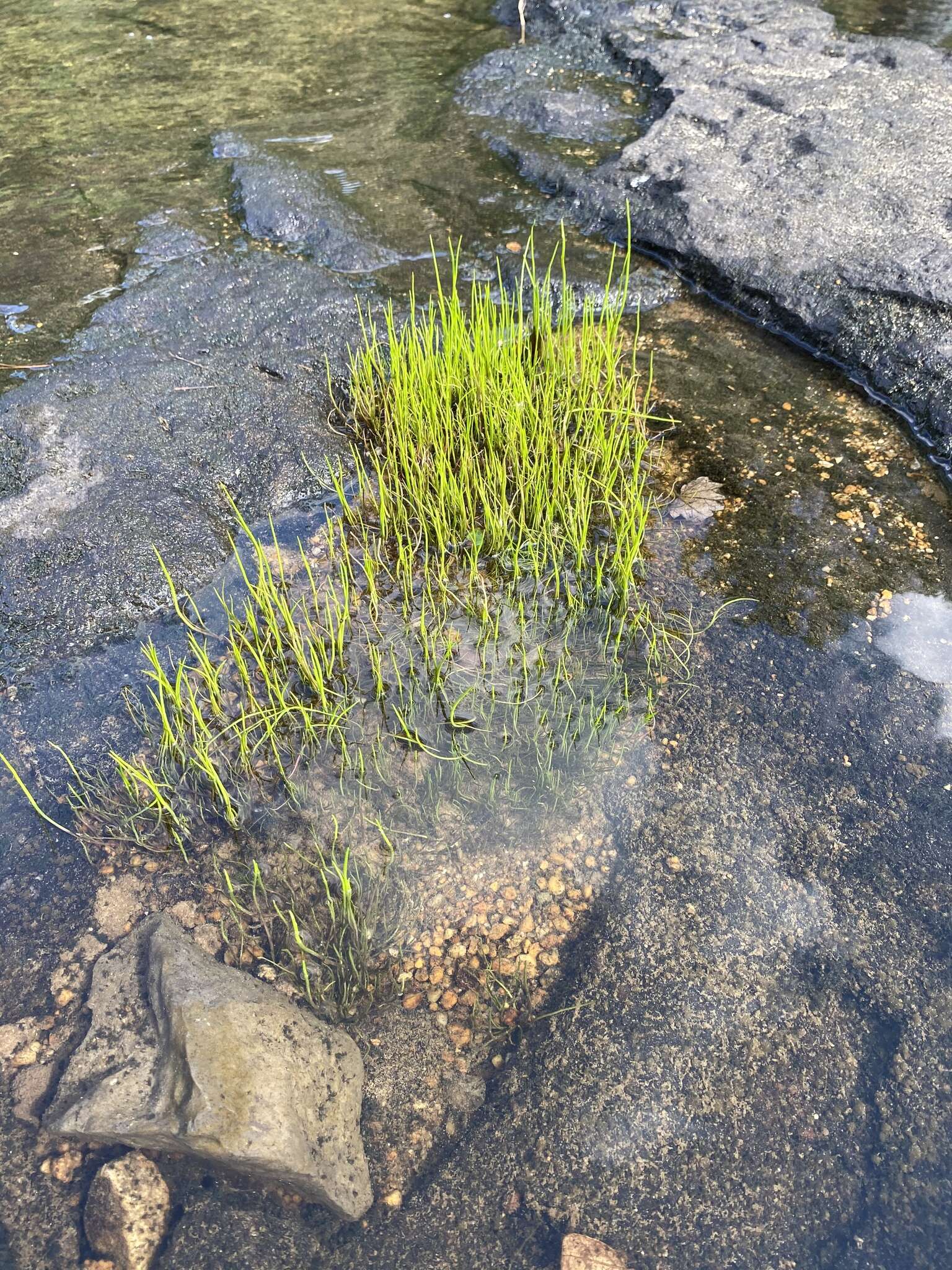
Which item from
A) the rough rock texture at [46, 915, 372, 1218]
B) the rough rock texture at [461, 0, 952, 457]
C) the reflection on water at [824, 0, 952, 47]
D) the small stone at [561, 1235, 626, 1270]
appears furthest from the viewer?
the reflection on water at [824, 0, 952, 47]

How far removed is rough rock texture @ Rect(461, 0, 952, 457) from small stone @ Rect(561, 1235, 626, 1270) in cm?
269

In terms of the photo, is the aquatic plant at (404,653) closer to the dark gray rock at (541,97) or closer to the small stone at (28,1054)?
the small stone at (28,1054)

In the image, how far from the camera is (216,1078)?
187 centimetres

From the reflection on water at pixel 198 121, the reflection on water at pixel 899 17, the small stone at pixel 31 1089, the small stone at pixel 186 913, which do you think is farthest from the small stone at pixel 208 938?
the reflection on water at pixel 899 17

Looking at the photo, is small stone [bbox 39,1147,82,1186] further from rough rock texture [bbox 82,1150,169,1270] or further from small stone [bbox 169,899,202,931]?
small stone [bbox 169,899,202,931]

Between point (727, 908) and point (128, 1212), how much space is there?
1.39 m

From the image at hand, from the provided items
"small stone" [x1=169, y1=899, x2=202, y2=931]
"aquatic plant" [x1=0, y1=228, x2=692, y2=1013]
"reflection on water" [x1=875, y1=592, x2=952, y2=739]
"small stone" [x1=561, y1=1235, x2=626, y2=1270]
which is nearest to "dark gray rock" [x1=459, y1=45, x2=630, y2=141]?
"aquatic plant" [x1=0, y1=228, x2=692, y2=1013]

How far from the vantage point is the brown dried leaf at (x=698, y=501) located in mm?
3057

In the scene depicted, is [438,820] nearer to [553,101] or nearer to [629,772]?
[629,772]

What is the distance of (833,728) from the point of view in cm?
244

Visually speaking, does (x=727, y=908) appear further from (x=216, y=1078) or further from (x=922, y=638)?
(x=216, y=1078)

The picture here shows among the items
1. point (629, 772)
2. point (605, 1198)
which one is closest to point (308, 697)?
point (629, 772)

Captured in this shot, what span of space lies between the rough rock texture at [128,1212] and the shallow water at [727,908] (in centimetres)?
4

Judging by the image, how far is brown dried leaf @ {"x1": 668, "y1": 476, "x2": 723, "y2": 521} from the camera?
3.06 meters
